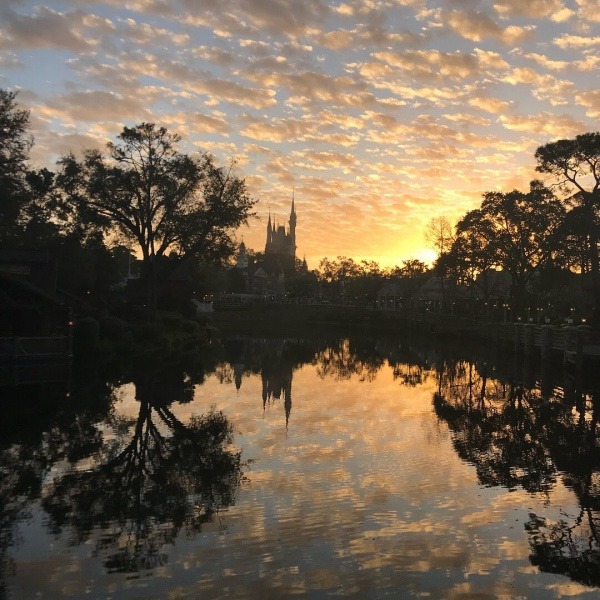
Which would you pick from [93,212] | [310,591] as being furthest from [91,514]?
[93,212]

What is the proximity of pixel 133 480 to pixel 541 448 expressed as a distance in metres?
11.1

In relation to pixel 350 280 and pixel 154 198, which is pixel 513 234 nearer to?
pixel 154 198

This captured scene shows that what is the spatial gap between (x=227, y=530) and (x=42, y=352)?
24.6 metres

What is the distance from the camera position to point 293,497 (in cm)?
1234

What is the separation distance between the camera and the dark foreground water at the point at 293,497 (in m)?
8.73

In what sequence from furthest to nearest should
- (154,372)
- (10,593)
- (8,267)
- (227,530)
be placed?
(8,267)
(154,372)
(227,530)
(10,593)

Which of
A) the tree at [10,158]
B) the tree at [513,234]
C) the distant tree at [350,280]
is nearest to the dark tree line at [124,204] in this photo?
the tree at [10,158]

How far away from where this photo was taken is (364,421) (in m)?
21.4

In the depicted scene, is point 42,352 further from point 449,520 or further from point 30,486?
point 449,520

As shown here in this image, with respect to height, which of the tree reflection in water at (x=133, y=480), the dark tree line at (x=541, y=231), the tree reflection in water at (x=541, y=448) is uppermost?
the dark tree line at (x=541, y=231)

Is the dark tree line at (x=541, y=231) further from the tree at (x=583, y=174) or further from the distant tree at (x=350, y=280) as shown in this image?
the distant tree at (x=350, y=280)

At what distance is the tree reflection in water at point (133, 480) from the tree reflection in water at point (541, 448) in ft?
19.1

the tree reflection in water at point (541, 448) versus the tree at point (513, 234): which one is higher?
the tree at point (513, 234)

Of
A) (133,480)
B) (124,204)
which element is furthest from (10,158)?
(133,480)
